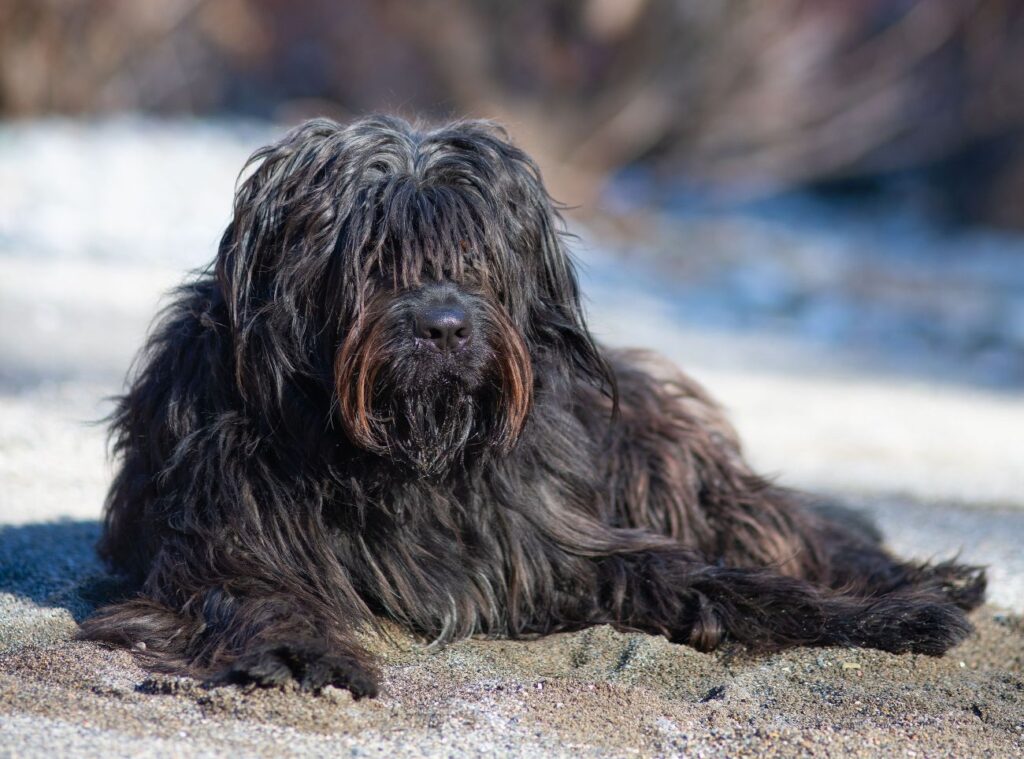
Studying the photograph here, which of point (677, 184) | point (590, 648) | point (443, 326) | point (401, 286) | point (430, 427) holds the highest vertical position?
point (677, 184)

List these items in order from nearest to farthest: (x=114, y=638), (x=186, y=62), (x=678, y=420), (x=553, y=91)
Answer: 1. (x=114, y=638)
2. (x=678, y=420)
3. (x=553, y=91)
4. (x=186, y=62)

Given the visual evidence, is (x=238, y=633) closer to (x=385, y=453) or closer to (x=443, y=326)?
(x=385, y=453)

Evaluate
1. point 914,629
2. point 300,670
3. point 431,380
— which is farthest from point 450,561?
point 914,629

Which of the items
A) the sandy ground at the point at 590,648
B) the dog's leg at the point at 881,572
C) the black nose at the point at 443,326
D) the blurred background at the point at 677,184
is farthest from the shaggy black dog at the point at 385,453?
the blurred background at the point at 677,184

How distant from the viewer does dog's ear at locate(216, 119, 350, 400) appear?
3938mm

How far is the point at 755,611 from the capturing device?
438 cm

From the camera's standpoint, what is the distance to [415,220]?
393 cm

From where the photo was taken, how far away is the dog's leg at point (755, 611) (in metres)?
4.32

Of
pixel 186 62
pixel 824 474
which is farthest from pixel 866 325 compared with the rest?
pixel 186 62

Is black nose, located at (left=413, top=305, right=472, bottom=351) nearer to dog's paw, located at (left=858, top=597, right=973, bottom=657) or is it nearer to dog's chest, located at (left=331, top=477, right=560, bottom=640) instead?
dog's chest, located at (left=331, top=477, right=560, bottom=640)

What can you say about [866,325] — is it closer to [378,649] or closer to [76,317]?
[76,317]

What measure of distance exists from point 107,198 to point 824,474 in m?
9.16

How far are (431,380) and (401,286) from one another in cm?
28

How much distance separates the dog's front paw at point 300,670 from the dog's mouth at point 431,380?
627mm
